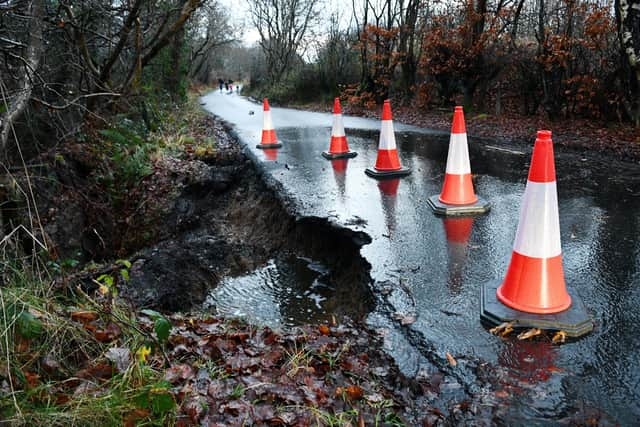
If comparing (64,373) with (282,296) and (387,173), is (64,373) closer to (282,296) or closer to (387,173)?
(282,296)

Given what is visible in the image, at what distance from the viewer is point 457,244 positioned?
13.5 feet

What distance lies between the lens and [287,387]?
2.37 metres

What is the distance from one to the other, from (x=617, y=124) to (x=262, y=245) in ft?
26.2

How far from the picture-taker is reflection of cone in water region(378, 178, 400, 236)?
15.5 ft

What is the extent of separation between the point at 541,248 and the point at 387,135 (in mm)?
3923

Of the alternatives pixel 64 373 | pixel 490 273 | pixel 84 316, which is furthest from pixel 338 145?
pixel 64 373

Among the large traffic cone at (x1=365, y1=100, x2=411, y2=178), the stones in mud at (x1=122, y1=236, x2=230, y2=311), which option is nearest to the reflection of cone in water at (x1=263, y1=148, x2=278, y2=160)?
the large traffic cone at (x1=365, y1=100, x2=411, y2=178)

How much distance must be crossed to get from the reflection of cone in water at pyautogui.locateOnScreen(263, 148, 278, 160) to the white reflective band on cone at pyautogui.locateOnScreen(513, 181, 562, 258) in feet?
18.9

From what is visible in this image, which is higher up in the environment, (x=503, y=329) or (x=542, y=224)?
(x=542, y=224)

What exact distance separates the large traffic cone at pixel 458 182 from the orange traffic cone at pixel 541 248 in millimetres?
1965

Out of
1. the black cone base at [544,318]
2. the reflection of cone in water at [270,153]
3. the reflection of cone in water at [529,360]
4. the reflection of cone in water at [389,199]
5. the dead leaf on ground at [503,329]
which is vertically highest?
the reflection of cone in water at [270,153]

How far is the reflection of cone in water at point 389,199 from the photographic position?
4.73 m

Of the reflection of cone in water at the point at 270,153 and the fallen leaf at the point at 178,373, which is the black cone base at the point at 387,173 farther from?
the fallen leaf at the point at 178,373

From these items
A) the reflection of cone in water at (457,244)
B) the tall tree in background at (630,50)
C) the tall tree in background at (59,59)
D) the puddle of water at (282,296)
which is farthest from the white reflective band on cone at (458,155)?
the tall tree in background at (630,50)
